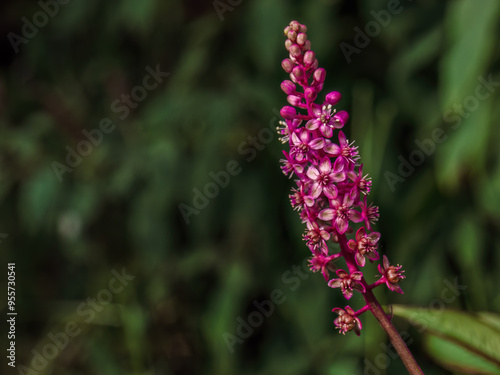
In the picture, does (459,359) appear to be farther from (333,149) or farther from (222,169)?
(222,169)

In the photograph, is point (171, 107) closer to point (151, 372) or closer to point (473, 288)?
point (151, 372)

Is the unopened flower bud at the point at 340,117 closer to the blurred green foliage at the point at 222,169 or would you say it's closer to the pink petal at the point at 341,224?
the pink petal at the point at 341,224

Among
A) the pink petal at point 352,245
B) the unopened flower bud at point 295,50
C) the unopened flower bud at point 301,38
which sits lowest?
the pink petal at point 352,245

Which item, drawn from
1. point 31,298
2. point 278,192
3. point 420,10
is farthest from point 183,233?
point 420,10

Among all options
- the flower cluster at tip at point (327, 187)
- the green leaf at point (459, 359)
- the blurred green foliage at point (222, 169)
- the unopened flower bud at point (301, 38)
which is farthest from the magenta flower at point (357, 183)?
the blurred green foliage at point (222, 169)

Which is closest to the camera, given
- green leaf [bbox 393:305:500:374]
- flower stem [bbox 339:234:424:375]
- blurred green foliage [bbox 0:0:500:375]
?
flower stem [bbox 339:234:424:375]

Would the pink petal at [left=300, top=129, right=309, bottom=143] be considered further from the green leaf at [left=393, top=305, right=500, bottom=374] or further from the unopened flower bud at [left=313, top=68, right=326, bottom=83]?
the green leaf at [left=393, top=305, right=500, bottom=374]

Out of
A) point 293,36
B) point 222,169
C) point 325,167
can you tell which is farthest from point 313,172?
point 222,169

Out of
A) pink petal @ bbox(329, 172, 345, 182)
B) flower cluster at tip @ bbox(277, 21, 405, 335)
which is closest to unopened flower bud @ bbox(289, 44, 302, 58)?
flower cluster at tip @ bbox(277, 21, 405, 335)
